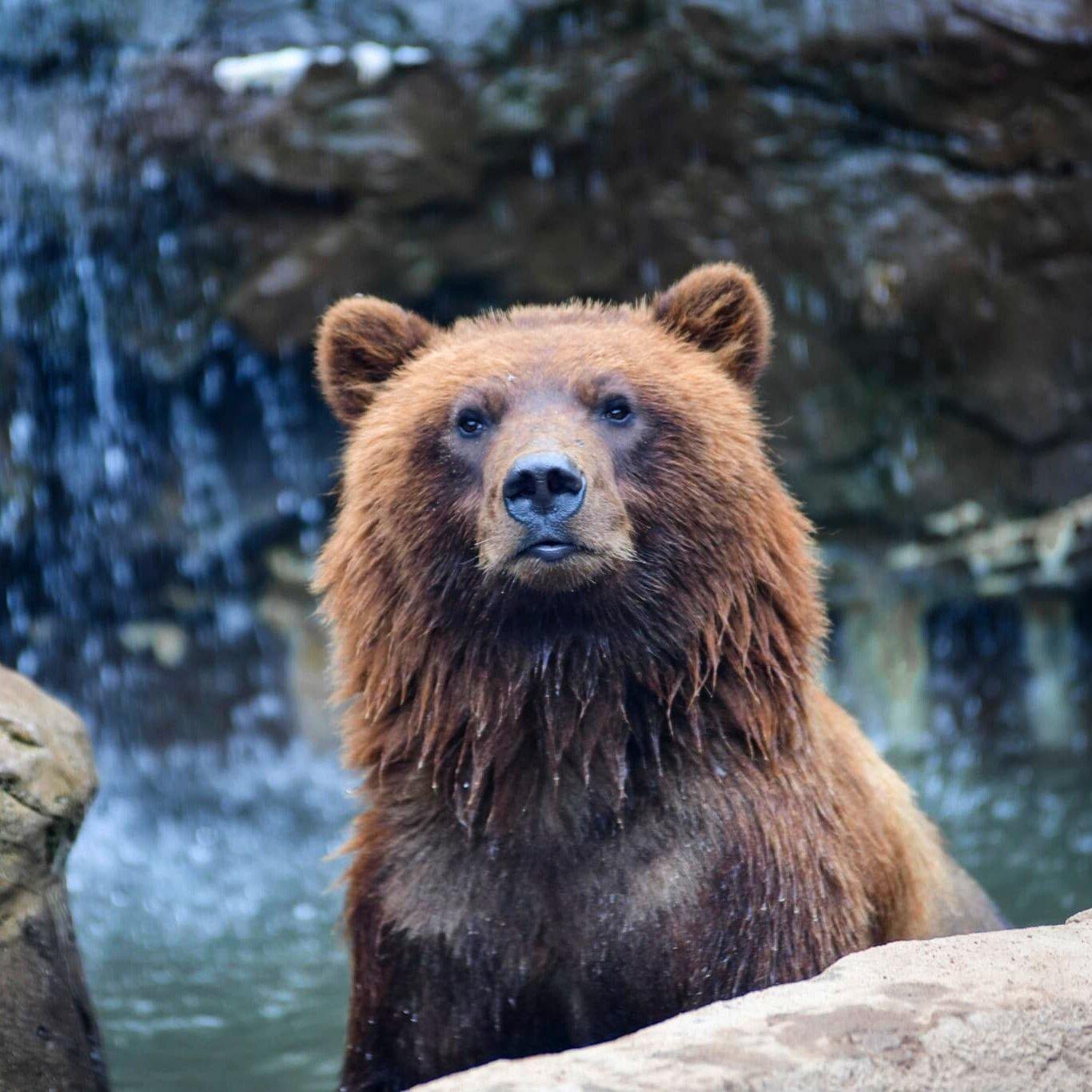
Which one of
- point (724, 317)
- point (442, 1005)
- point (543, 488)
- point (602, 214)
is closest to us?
point (543, 488)

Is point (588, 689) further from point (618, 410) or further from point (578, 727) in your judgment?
point (618, 410)

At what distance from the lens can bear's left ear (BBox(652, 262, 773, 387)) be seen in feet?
15.9

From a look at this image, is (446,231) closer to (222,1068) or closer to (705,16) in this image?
(705,16)

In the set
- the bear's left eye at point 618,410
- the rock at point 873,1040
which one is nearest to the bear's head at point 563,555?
the bear's left eye at point 618,410

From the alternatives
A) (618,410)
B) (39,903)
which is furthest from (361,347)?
(39,903)

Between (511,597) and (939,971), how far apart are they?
1499 millimetres

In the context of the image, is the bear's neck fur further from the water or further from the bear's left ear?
the water

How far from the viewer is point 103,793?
1080 centimetres

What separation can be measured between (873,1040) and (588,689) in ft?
4.88

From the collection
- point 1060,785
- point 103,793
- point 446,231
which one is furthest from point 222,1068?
point 1060,785

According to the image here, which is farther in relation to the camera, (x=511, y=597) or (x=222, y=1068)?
(x=222, y=1068)

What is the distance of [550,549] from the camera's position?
12.9 ft

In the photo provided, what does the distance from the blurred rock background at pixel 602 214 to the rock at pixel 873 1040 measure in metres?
7.17

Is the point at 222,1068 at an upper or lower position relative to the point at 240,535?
lower
